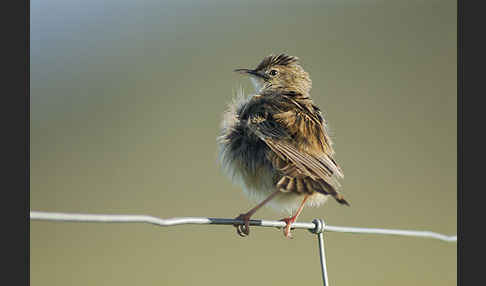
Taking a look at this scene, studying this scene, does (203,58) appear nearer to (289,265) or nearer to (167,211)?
(167,211)

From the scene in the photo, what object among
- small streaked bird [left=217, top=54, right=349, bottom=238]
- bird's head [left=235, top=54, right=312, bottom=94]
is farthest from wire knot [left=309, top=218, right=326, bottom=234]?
bird's head [left=235, top=54, right=312, bottom=94]

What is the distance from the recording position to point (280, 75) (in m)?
6.28

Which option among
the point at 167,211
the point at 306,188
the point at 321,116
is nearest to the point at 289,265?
the point at 167,211

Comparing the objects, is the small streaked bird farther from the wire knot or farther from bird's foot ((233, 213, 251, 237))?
the wire knot

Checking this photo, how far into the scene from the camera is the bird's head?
6254mm

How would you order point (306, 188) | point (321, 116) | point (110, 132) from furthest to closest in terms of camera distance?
point (110, 132) → point (321, 116) → point (306, 188)

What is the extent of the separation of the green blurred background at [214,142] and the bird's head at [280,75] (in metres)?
0.46

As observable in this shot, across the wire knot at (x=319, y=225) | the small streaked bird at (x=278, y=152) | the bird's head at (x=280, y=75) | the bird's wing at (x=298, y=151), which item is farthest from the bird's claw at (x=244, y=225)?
the bird's head at (x=280, y=75)

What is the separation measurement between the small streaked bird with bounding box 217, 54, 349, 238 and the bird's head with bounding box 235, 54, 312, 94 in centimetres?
51

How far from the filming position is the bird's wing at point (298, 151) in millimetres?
4238

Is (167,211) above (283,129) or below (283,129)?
below

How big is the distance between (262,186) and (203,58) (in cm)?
1852

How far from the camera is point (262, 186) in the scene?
500 centimetres

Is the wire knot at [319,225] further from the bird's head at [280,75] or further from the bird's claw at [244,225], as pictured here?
the bird's head at [280,75]
